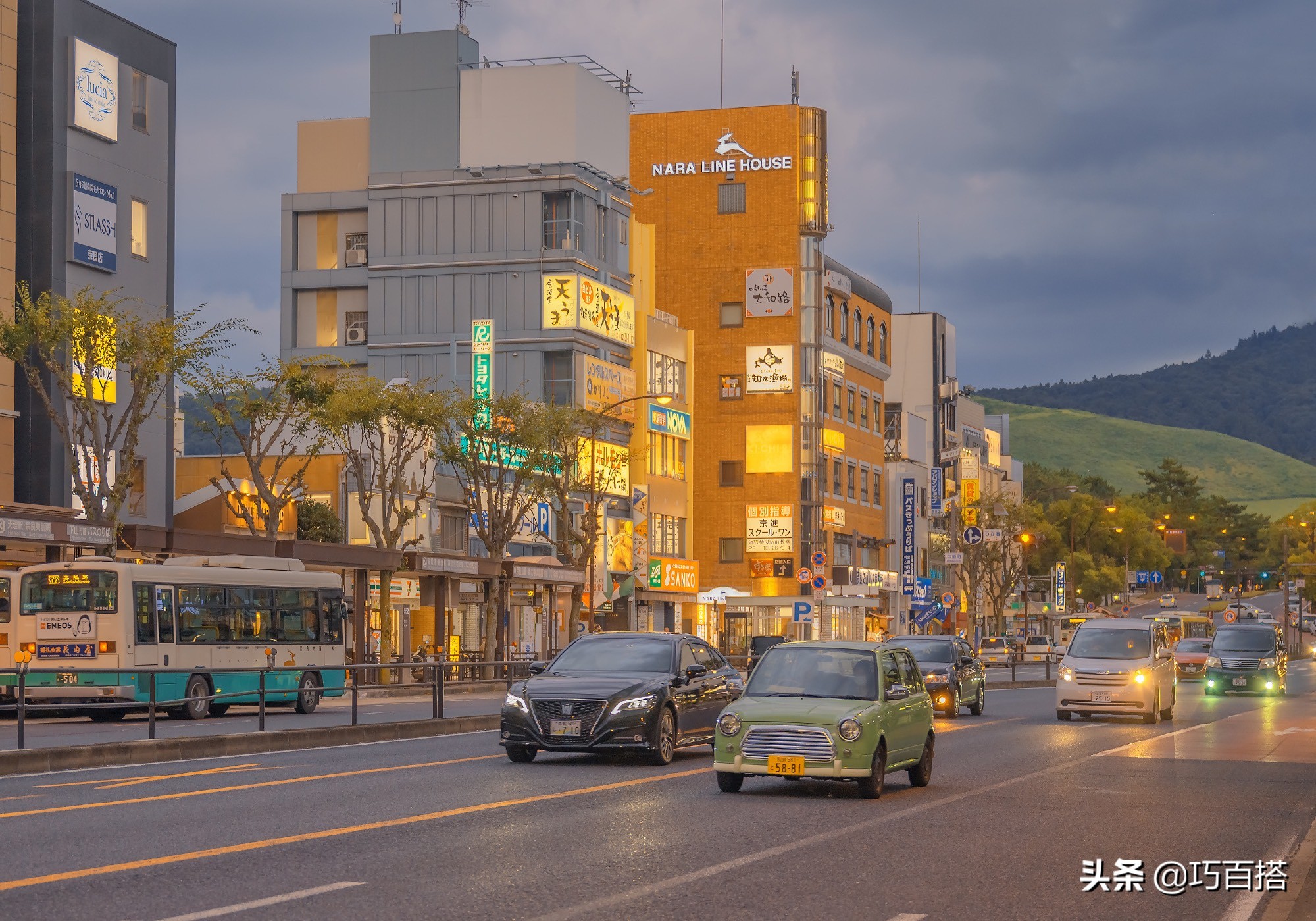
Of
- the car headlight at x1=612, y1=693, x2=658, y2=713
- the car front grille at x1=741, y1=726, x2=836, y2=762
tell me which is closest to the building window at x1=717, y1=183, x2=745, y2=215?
the car headlight at x1=612, y1=693, x2=658, y2=713

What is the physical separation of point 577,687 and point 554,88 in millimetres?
64418

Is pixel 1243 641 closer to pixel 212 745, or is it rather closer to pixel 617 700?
pixel 617 700

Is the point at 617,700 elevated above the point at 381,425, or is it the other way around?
the point at 381,425

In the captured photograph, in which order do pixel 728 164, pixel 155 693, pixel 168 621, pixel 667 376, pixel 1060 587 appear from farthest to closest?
pixel 1060 587, pixel 728 164, pixel 667 376, pixel 168 621, pixel 155 693

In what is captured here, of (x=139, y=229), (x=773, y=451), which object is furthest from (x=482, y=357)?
(x=773, y=451)

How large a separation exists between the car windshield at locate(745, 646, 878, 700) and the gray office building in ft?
141

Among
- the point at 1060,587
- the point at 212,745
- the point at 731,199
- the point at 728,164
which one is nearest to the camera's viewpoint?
the point at 212,745

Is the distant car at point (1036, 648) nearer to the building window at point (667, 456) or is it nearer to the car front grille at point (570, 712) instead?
the building window at point (667, 456)

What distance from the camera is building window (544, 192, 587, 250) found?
80.6 metres

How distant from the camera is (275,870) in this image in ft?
39.3

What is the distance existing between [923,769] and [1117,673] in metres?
16.3

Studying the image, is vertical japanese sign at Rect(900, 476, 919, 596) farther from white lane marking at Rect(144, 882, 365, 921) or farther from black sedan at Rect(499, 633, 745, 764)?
white lane marking at Rect(144, 882, 365, 921)

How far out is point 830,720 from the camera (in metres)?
17.3

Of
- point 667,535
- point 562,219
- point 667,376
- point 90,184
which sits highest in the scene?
point 562,219
